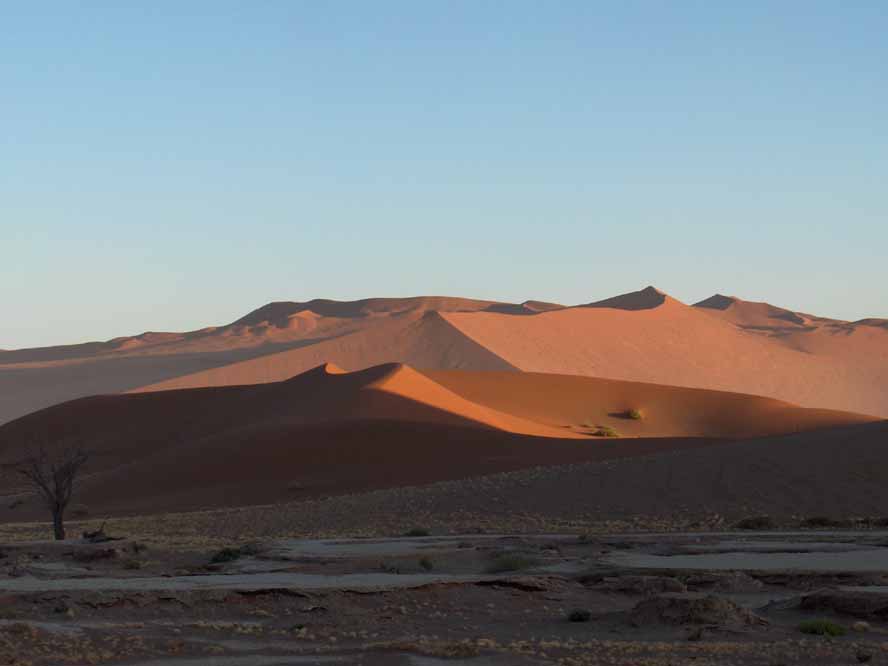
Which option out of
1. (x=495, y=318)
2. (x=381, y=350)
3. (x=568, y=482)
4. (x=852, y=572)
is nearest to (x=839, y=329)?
Answer: (x=495, y=318)

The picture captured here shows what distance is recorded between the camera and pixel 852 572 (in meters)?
19.1

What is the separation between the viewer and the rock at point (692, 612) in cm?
1535

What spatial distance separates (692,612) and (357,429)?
38272 millimetres

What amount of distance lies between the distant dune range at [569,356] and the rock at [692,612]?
8713 centimetres

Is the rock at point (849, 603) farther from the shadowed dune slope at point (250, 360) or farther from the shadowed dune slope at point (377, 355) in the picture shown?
the shadowed dune slope at point (250, 360)

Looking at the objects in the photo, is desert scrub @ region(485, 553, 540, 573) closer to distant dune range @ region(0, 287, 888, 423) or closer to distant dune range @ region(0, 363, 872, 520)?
distant dune range @ region(0, 363, 872, 520)

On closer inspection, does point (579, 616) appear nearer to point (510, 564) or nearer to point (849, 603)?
point (849, 603)

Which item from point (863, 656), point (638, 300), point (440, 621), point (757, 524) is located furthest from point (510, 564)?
point (638, 300)

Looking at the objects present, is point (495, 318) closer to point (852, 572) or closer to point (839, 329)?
point (839, 329)

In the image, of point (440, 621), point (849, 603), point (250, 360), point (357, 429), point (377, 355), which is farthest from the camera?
point (250, 360)

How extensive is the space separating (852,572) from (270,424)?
129 feet

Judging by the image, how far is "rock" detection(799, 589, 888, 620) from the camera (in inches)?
616

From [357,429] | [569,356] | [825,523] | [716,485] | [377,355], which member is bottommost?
[825,523]

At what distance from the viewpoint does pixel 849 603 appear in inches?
626
